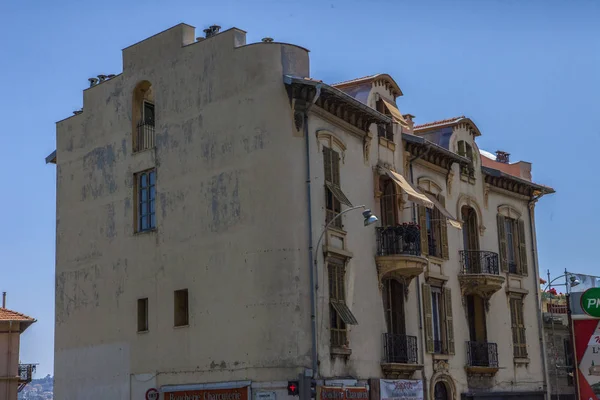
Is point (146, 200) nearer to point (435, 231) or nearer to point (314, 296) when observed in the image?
point (314, 296)

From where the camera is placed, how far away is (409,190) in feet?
98.8

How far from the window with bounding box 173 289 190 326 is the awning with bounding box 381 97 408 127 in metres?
9.35

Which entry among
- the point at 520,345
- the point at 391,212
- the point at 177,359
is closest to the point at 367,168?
the point at 391,212

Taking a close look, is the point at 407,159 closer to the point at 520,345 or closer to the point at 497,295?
the point at 497,295

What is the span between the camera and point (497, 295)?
37188 millimetres

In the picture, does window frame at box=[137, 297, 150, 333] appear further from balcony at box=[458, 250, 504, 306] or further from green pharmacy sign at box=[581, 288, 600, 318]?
green pharmacy sign at box=[581, 288, 600, 318]

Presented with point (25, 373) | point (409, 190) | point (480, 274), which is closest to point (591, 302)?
point (409, 190)

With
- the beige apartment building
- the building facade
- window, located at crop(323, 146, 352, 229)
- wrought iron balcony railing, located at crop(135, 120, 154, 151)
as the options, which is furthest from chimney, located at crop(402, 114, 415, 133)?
the building facade

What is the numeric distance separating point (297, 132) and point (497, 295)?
1410 centimetres

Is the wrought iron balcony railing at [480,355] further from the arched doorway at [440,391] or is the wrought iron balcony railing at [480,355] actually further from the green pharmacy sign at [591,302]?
the green pharmacy sign at [591,302]

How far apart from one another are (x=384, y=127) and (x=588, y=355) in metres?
9.98

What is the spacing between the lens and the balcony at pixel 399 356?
29.2m

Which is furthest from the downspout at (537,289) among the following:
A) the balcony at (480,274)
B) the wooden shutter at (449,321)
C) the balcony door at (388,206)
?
the balcony door at (388,206)

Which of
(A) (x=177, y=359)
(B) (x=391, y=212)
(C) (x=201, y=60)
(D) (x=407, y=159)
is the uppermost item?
(C) (x=201, y=60)
